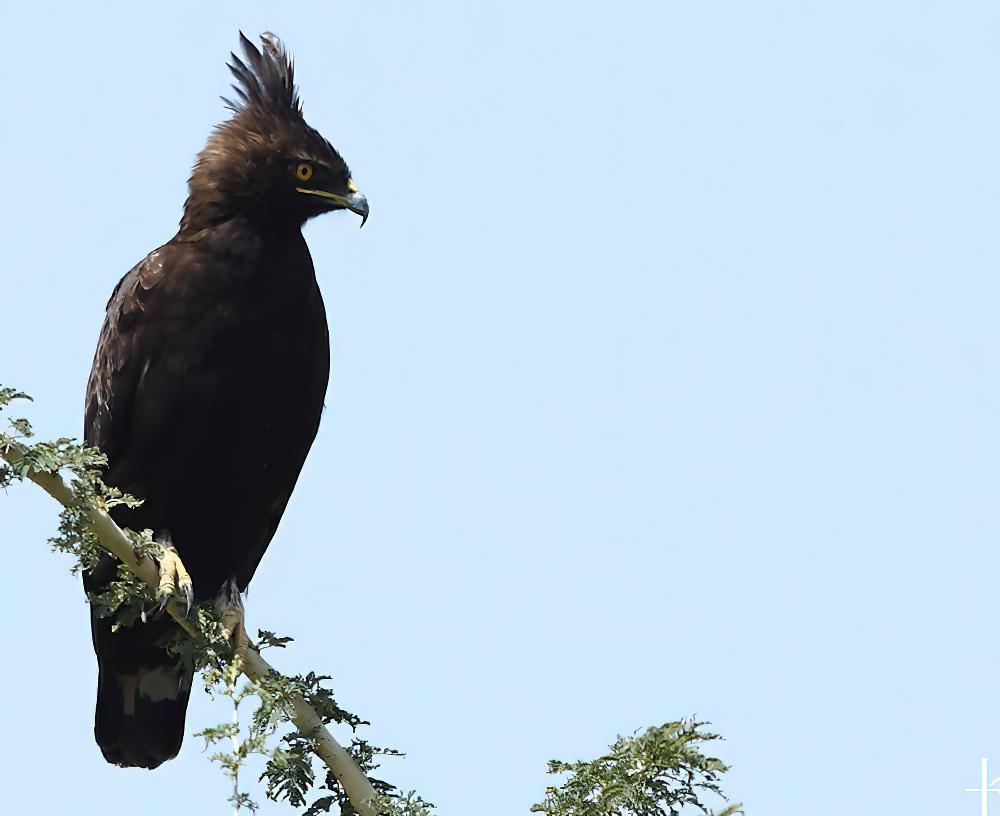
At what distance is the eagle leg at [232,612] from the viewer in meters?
6.29

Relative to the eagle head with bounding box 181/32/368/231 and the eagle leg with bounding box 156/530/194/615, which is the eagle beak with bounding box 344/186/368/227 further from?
the eagle leg with bounding box 156/530/194/615

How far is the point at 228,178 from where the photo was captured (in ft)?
22.8

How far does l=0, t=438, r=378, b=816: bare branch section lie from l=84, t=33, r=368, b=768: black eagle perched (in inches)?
45.4

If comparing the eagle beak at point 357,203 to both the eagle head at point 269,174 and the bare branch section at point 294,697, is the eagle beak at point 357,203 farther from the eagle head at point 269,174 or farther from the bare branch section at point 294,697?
the bare branch section at point 294,697

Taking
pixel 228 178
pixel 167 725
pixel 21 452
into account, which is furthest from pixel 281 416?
pixel 21 452

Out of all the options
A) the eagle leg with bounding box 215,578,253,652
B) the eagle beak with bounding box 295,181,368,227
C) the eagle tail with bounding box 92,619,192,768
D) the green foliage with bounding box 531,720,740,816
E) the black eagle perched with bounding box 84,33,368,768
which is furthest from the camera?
the eagle beak with bounding box 295,181,368,227

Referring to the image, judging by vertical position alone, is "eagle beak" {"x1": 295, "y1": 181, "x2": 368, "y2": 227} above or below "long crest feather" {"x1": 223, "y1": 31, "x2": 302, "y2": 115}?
below

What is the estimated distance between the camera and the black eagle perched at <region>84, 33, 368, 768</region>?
21.1 feet

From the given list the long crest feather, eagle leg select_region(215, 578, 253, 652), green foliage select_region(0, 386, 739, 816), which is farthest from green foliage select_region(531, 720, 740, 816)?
the long crest feather

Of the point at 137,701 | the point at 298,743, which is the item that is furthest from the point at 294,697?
the point at 137,701

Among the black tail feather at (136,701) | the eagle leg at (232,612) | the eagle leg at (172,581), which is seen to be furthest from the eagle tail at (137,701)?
the eagle leg at (172,581)

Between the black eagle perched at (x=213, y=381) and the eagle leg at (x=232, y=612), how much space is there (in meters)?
0.03

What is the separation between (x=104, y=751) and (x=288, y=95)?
3.35 metres

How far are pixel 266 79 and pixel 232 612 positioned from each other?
2.70 m
